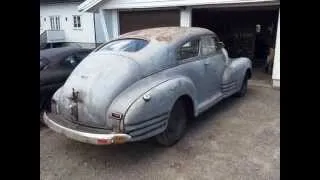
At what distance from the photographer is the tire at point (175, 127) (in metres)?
4.46

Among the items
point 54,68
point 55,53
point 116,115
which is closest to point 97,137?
point 116,115

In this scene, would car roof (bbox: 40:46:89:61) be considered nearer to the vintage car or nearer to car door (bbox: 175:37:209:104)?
the vintage car

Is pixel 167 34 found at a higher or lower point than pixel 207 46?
higher

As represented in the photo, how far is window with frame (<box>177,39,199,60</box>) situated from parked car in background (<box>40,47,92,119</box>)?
2.56 metres

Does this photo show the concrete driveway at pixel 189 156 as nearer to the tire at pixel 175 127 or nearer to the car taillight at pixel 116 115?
the tire at pixel 175 127

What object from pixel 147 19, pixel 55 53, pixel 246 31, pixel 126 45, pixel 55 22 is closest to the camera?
pixel 126 45

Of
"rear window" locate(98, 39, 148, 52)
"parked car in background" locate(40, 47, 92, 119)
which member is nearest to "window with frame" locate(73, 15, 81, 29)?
"parked car in background" locate(40, 47, 92, 119)

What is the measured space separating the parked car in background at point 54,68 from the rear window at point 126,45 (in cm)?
133

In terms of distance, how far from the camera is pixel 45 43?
20047mm

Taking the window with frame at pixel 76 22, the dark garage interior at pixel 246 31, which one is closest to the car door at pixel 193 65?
the dark garage interior at pixel 246 31

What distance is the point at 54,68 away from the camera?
5926 millimetres

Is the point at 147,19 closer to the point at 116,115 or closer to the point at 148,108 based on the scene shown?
the point at 148,108

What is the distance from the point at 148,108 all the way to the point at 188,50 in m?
1.75
